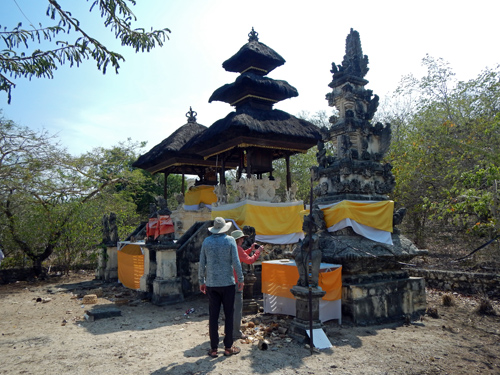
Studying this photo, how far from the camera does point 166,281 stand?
7.77 metres

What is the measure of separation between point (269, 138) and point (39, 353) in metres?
8.63

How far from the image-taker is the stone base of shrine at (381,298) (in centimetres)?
553

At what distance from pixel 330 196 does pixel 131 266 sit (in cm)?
625

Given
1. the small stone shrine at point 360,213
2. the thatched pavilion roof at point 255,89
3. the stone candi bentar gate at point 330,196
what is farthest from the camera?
the thatched pavilion roof at point 255,89

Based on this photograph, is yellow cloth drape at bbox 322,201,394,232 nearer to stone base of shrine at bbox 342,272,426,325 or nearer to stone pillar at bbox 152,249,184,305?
stone base of shrine at bbox 342,272,426,325

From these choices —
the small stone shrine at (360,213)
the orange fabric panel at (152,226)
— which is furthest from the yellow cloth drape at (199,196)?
the small stone shrine at (360,213)

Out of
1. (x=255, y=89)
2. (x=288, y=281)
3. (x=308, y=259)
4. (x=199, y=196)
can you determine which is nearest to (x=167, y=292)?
(x=288, y=281)

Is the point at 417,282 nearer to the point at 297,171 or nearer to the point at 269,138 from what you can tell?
the point at 269,138

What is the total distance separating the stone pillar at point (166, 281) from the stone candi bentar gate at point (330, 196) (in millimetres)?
22

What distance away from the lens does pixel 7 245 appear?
12.4 meters

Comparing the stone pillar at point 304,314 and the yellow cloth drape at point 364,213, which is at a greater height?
the yellow cloth drape at point 364,213

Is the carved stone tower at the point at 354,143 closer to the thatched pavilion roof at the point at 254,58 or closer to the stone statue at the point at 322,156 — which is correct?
the stone statue at the point at 322,156

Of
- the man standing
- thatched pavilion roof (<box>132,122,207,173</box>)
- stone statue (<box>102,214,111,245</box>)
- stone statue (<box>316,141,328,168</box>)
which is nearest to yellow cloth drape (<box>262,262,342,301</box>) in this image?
the man standing

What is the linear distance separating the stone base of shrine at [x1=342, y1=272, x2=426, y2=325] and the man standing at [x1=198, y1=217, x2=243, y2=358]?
6.90 feet
